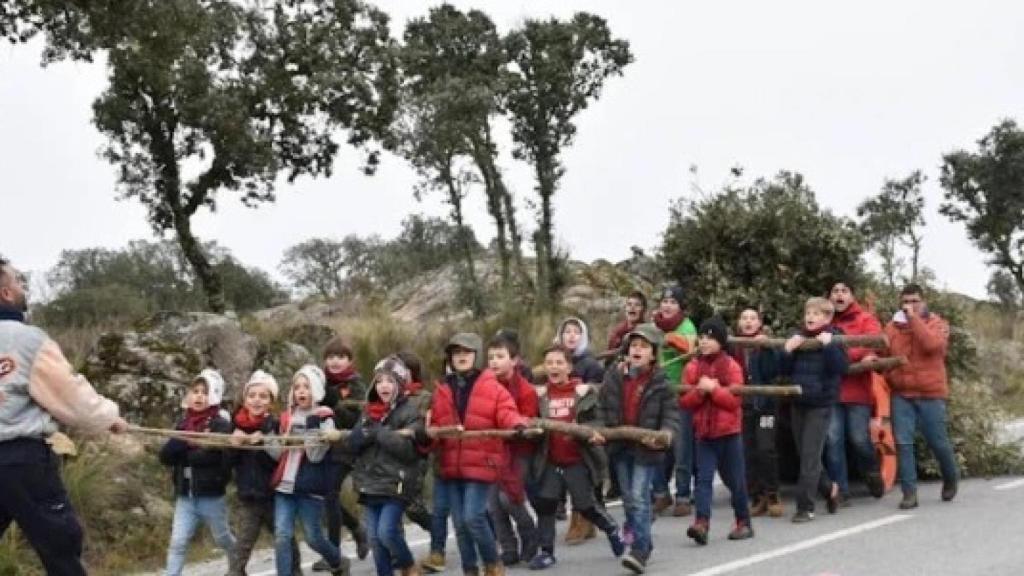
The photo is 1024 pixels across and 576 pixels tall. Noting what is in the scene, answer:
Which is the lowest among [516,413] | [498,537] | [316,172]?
[498,537]

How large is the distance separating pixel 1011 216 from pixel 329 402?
43025mm

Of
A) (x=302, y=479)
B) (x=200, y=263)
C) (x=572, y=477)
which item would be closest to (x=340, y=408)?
(x=302, y=479)

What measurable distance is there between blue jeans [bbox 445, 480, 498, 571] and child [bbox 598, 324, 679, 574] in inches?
37.9

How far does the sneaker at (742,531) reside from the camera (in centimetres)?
875

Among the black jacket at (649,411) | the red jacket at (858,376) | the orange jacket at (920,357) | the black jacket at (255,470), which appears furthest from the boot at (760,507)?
the black jacket at (255,470)

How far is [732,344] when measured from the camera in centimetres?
970

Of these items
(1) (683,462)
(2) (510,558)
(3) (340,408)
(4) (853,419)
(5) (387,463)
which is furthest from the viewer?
(1) (683,462)

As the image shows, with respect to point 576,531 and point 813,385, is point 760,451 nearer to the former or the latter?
point 813,385

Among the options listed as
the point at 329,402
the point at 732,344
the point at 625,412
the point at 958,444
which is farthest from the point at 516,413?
the point at 958,444

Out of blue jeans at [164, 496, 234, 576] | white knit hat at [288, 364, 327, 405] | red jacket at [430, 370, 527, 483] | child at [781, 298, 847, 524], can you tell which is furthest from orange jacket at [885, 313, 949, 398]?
blue jeans at [164, 496, 234, 576]

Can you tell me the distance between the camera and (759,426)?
9.93 m

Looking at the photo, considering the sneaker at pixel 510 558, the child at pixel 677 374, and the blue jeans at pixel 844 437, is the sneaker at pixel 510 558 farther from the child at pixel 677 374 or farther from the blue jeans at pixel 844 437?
the blue jeans at pixel 844 437

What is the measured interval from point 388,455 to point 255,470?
0.96 meters

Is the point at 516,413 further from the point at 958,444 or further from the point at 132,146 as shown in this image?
the point at 132,146
